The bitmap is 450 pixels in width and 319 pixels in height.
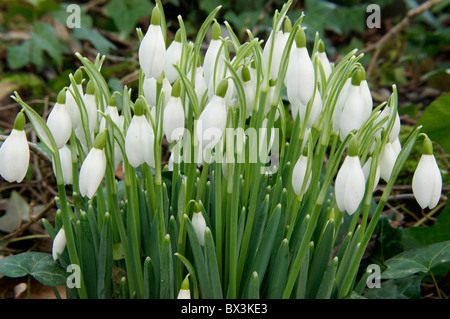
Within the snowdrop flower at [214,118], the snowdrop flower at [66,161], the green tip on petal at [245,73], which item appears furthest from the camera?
the snowdrop flower at [66,161]

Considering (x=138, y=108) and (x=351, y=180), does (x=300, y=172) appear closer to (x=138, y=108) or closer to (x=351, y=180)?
(x=351, y=180)

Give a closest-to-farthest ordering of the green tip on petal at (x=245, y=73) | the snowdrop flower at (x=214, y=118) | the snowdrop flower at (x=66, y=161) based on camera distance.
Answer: the snowdrop flower at (x=214, y=118) → the green tip on petal at (x=245, y=73) → the snowdrop flower at (x=66, y=161)

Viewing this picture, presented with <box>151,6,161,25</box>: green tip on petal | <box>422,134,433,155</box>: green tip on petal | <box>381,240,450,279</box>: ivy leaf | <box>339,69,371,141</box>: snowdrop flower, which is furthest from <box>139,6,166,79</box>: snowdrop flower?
<box>381,240,450,279</box>: ivy leaf

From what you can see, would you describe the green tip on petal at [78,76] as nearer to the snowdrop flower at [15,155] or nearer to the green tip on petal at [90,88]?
the green tip on petal at [90,88]

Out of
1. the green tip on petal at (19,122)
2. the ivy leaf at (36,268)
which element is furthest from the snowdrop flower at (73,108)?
the ivy leaf at (36,268)

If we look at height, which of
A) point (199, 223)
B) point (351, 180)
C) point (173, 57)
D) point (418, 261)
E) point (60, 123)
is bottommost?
point (418, 261)

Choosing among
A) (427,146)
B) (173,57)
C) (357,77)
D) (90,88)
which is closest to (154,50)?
(173,57)
